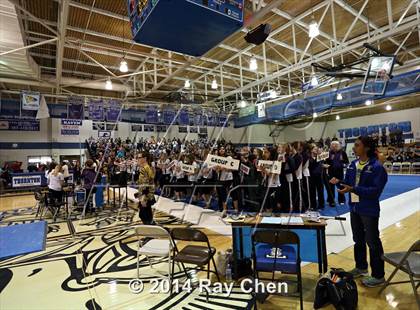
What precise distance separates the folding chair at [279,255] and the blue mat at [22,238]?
3729mm

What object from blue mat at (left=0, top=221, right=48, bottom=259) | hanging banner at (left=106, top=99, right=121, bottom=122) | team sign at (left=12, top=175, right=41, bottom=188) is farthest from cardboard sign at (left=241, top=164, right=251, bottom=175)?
team sign at (left=12, top=175, right=41, bottom=188)

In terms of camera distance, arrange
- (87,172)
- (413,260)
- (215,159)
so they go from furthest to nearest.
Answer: (87,172)
(215,159)
(413,260)

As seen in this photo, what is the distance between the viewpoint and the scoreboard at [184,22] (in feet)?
6.45

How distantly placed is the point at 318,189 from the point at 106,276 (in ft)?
15.6

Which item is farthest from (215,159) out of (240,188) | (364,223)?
(364,223)

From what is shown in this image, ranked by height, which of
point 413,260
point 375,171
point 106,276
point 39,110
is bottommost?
point 106,276

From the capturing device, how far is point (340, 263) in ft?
9.77

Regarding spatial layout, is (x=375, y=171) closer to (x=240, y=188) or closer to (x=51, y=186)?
(x=240, y=188)

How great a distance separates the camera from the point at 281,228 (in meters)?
2.55

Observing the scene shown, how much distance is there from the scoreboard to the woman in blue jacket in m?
1.81

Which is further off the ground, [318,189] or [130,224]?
[318,189]

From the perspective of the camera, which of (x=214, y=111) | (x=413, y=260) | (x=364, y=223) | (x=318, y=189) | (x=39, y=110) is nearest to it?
(x=413, y=260)

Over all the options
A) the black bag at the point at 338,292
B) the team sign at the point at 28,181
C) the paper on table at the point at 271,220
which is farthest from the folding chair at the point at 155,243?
the team sign at the point at 28,181

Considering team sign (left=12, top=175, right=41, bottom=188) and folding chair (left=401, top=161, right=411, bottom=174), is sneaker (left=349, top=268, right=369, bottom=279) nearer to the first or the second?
team sign (left=12, top=175, right=41, bottom=188)
